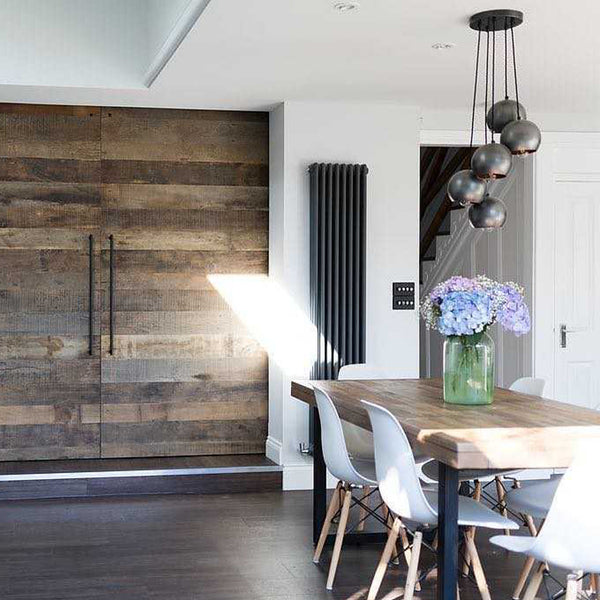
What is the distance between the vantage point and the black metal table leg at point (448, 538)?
371cm

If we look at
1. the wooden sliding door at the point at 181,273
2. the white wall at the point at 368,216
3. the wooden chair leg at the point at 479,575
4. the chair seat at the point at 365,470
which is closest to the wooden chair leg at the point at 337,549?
the chair seat at the point at 365,470

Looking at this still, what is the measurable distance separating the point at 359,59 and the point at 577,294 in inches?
115

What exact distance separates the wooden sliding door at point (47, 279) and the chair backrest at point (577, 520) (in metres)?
4.37

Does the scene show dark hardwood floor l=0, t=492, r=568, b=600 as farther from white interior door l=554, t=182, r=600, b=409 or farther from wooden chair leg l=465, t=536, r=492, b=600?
white interior door l=554, t=182, r=600, b=409

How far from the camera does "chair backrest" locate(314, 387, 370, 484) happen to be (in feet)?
15.2

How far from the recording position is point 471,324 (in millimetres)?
4496

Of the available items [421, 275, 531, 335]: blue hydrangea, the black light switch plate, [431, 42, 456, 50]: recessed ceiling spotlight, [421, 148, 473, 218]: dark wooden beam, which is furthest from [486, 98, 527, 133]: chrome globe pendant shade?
[421, 148, 473, 218]: dark wooden beam

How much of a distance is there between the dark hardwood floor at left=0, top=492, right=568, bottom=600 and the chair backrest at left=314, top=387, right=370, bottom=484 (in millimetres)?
517

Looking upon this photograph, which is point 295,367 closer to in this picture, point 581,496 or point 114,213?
point 114,213

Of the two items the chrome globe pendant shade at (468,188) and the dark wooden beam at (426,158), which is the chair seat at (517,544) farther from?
the dark wooden beam at (426,158)

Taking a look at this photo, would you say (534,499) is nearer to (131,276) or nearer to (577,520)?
(577,520)

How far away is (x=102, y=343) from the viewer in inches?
284

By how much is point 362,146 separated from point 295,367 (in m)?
1.56

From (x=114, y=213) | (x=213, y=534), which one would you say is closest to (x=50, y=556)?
(x=213, y=534)
